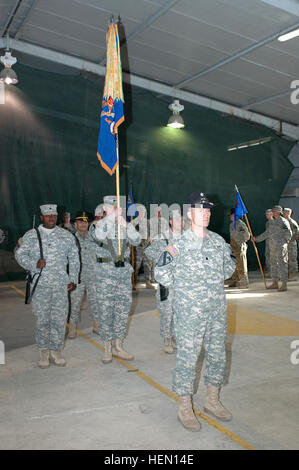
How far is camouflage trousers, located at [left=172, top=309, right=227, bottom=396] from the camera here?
2.97 metres

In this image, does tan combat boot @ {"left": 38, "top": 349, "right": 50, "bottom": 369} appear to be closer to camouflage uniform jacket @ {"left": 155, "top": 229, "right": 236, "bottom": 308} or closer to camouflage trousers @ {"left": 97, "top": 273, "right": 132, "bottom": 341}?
camouflage trousers @ {"left": 97, "top": 273, "right": 132, "bottom": 341}

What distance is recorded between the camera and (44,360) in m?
4.43

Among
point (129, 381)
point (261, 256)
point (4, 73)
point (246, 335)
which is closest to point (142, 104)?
point (4, 73)

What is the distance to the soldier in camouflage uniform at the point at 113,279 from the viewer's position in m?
4.46

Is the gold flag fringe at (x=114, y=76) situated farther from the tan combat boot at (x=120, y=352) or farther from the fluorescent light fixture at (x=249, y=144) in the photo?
the fluorescent light fixture at (x=249, y=144)

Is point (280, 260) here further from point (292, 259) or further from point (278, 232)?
point (292, 259)

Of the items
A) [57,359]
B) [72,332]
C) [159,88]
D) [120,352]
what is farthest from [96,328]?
[159,88]

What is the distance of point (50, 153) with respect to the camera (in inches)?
455

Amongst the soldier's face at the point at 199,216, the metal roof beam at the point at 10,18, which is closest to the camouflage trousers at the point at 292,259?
the metal roof beam at the point at 10,18

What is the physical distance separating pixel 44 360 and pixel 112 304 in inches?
36.6

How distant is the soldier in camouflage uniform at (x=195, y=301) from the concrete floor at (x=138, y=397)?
0.24 meters

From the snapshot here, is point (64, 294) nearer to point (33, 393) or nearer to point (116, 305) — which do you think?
point (116, 305)

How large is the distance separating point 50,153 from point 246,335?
316 inches

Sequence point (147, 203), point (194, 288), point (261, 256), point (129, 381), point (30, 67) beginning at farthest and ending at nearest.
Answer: point (261, 256), point (147, 203), point (30, 67), point (129, 381), point (194, 288)
